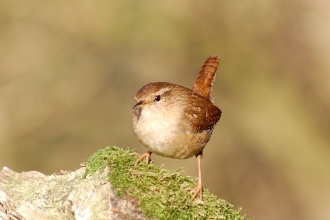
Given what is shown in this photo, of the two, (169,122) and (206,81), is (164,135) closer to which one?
(169,122)

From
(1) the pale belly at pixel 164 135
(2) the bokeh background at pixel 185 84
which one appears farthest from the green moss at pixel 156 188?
(2) the bokeh background at pixel 185 84

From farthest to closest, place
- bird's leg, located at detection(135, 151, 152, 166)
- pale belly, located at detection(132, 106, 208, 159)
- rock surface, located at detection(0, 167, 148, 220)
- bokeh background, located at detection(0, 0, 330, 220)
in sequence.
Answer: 1. bokeh background, located at detection(0, 0, 330, 220)
2. pale belly, located at detection(132, 106, 208, 159)
3. bird's leg, located at detection(135, 151, 152, 166)
4. rock surface, located at detection(0, 167, 148, 220)

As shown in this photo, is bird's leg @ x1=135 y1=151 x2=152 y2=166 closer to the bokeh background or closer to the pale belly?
the pale belly

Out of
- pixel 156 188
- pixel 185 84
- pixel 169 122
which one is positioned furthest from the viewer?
pixel 185 84

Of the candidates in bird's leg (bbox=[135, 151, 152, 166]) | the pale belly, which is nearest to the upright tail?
the pale belly

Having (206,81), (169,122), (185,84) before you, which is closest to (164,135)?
(169,122)

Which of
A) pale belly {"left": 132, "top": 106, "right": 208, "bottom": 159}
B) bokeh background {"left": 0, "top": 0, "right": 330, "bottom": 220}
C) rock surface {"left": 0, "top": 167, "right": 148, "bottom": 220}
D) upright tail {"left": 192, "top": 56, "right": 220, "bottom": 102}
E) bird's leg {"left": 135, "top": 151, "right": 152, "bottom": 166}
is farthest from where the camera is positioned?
bokeh background {"left": 0, "top": 0, "right": 330, "bottom": 220}
